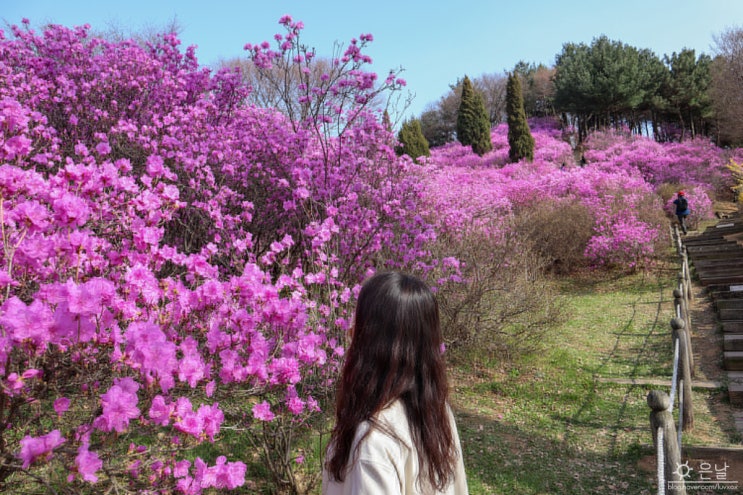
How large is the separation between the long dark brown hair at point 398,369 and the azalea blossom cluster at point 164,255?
61 centimetres

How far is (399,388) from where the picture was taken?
1.35 meters

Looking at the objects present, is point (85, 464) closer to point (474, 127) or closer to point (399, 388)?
point (399, 388)

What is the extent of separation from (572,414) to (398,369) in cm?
471

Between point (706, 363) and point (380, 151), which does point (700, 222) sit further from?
point (380, 151)

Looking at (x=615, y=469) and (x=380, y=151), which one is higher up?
(x=380, y=151)

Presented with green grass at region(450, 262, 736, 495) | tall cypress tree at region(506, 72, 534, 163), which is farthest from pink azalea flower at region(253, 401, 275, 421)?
tall cypress tree at region(506, 72, 534, 163)

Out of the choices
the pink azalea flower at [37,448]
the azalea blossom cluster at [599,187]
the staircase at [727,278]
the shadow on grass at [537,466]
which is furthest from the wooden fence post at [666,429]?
the azalea blossom cluster at [599,187]

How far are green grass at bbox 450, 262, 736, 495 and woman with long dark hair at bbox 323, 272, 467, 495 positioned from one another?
9.66ft

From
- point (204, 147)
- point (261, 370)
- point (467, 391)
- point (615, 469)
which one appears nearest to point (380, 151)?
point (204, 147)

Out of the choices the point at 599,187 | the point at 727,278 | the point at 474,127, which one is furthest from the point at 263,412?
the point at 474,127

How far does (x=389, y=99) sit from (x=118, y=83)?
3.16m

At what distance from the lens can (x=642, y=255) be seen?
12.1 metres

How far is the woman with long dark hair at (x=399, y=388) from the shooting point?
1.30m

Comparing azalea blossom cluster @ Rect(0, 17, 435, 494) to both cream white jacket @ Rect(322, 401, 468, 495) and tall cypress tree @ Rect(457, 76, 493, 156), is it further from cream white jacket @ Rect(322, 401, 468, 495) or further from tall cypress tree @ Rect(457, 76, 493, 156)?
tall cypress tree @ Rect(457, 76, 493, 156)
